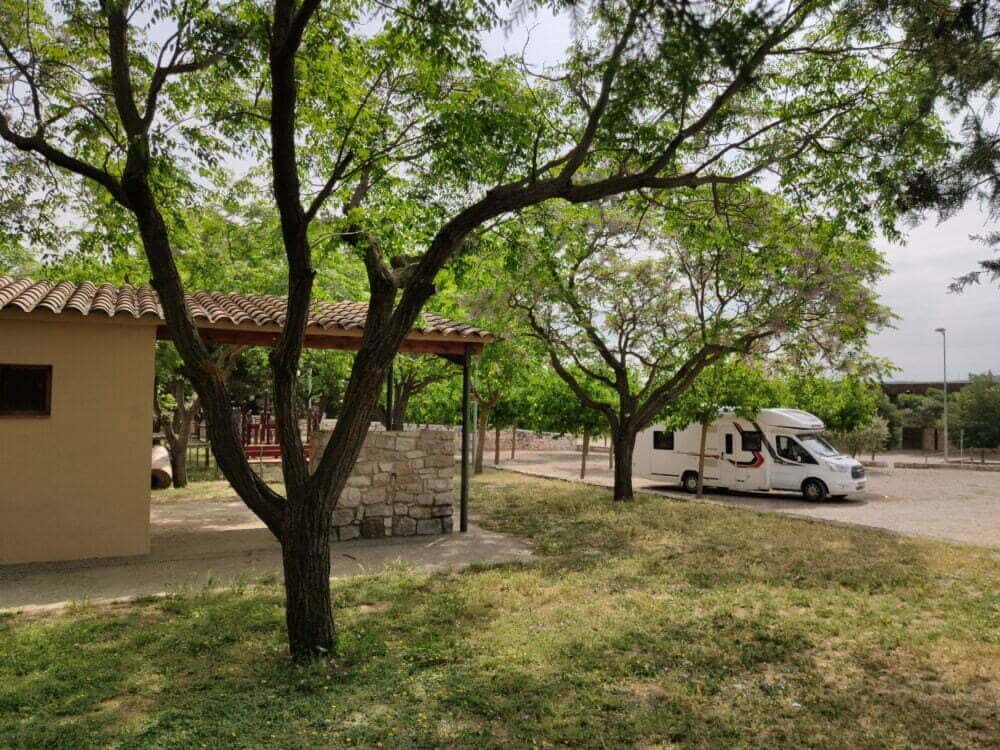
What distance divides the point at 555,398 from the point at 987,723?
17.1 m

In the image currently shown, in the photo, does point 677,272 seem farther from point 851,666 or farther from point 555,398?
point 851,666

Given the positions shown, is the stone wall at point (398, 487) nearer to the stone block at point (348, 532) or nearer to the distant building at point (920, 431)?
the stone block at point (348, 532)

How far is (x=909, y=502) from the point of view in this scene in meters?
16.3

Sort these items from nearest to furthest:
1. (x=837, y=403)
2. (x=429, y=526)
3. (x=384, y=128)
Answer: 1. (x=384, y=128)
2. (x=429, y=526)
3. (x=837, y=403)

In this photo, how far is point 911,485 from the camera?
66.8 ft

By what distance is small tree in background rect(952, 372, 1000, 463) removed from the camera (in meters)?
32.1

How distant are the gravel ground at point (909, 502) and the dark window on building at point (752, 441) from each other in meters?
1.22

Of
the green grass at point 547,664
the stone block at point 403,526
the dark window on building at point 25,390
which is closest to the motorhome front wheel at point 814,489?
the green grass at point 547,664

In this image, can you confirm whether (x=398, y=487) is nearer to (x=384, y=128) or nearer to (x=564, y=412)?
(x=384, y=128)

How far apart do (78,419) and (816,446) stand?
49.9 ft

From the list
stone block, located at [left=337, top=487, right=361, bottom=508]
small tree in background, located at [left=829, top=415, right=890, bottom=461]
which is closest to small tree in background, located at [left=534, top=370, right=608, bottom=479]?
stone block, located at [left=337, top=487, right=361, bottom=508]

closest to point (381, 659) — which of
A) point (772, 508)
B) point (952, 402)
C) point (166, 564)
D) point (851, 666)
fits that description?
point (851, 666)

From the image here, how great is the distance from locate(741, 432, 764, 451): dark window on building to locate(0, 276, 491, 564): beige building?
12611 mm

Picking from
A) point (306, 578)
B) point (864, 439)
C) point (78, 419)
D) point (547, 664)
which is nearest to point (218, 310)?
point (78, 419)
